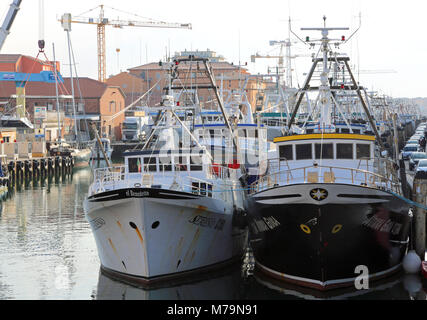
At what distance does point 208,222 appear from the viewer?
2073 centimetres

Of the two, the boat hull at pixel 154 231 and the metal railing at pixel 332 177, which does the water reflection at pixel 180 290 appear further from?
the metal railing at pixel 332 177

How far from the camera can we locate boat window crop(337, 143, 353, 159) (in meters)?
21.3

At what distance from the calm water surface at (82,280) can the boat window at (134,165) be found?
369cm

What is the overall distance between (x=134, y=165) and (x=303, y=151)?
573cm

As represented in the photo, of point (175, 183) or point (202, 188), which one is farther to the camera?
point (202, 188)

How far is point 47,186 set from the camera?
49.3m

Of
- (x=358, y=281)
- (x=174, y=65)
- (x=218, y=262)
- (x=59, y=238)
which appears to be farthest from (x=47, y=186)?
(x=358, y=281)

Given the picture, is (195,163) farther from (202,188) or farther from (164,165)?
(202,188)

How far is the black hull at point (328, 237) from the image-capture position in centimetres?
1841

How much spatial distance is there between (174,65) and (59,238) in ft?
29.6

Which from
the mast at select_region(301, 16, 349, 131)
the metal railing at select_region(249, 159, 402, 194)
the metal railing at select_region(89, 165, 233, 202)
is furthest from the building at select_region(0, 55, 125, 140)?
the metal railing at select_region(249, 159, 402, 194)

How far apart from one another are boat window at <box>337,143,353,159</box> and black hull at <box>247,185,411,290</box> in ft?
7.50

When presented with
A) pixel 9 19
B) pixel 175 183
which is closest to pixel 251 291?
pixel 175 183
